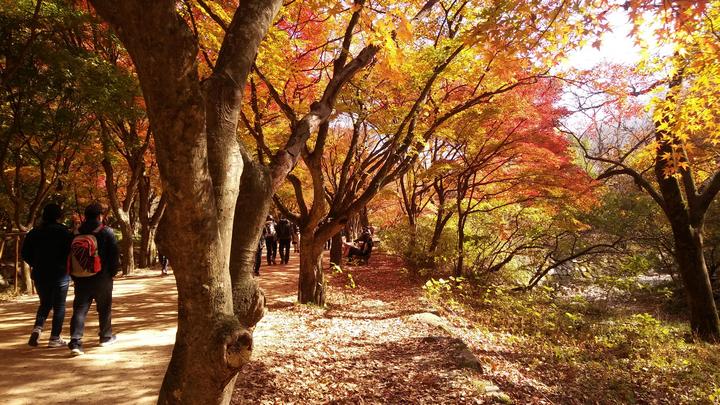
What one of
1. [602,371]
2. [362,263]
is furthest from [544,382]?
[362,263]

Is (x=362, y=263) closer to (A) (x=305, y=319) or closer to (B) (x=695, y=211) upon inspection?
(A) (x=305, y=319)

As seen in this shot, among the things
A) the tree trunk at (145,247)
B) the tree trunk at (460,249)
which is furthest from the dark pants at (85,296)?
the tree trunk at (145,247)

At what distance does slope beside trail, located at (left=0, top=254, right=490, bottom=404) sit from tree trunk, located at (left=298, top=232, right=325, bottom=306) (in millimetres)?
251

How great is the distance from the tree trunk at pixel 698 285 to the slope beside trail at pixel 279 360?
5949 millimetres

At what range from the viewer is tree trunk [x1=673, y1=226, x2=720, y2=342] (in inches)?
336

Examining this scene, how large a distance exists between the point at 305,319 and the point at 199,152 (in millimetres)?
5434

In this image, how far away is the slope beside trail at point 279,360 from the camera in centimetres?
390

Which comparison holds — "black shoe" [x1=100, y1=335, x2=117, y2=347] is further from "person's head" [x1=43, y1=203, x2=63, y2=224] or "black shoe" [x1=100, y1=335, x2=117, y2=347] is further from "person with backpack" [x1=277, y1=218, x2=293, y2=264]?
"person with backpack" [x1=277, y1=218, x2=293, y2=264]

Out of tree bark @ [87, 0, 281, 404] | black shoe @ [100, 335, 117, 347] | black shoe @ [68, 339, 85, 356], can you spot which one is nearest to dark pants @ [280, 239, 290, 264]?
black shoe @ [100, 335, 117, 347]

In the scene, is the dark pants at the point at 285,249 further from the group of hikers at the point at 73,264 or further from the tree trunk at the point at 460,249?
the group of hikers at the point at 73,264

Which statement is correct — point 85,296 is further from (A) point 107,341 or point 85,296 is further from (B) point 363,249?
(B) point 363,249

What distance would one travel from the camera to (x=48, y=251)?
4605 mm

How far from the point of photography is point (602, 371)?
6609mm

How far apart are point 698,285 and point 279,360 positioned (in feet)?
29.1
